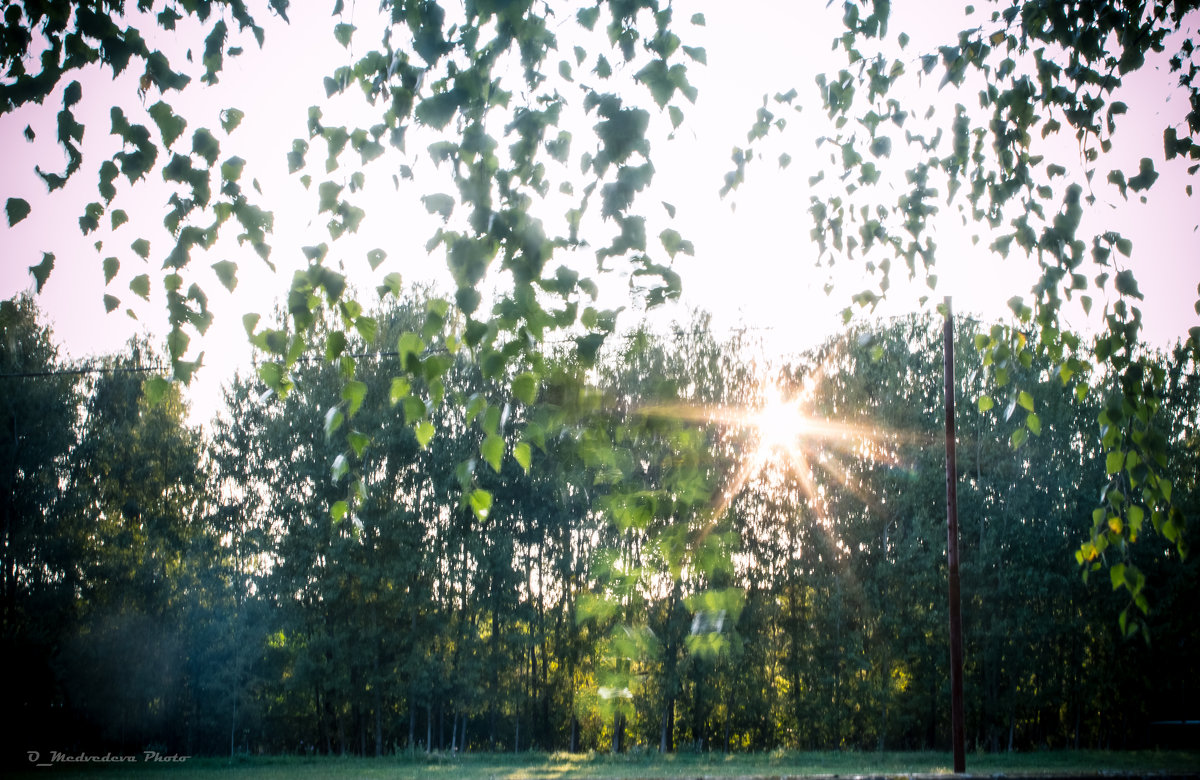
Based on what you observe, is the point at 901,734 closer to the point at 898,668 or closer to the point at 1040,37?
the point at 898,668

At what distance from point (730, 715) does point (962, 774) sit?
1313cm

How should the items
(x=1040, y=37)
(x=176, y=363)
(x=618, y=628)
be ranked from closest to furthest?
(x=618, y=628) → (x=176, y=363) → (x=1040, y=37)

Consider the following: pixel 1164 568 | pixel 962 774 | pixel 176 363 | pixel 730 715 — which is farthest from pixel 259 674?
pixel 1164 568

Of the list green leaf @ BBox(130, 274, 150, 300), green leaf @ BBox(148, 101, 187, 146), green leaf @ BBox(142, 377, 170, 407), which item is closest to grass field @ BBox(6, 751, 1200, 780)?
green leaf @ BBox(142, 377, 170, 407)

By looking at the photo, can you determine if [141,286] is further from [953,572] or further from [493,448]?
[953,572]

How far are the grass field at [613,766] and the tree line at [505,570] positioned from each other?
82.3 inches

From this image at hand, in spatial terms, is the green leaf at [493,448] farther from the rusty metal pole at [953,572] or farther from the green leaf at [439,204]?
the rusty metal pole at [953,572]

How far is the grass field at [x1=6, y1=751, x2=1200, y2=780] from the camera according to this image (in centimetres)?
1706

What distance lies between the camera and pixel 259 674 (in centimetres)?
2411

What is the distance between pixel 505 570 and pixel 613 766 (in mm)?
8343

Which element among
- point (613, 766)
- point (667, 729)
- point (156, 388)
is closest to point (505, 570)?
point (667, 729)

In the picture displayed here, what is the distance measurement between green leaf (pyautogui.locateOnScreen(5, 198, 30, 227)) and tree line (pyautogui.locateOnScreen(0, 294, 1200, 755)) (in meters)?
20.2

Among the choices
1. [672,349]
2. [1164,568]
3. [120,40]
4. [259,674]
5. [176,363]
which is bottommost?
[259,674]

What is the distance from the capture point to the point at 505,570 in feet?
85.9
